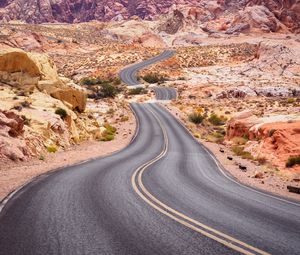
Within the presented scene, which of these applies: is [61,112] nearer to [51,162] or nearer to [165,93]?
[51,162]

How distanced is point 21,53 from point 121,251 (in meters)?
30.1

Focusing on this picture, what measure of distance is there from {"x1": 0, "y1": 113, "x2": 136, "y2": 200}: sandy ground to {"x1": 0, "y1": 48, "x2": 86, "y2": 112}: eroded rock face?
6.34 metres

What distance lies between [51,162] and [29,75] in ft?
53.7

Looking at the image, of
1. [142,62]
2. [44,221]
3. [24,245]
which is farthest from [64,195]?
[142,62]

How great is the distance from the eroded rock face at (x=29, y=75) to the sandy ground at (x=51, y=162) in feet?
20.8

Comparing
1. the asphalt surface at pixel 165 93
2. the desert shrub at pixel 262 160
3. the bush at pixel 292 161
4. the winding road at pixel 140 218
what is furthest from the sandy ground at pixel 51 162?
the asphalt surface at pixel 165 93

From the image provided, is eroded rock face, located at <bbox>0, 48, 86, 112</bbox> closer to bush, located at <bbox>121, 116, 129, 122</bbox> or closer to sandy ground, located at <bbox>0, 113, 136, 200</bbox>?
sandy ground, located at <bbox>0, 113, 136, 200</bbox>

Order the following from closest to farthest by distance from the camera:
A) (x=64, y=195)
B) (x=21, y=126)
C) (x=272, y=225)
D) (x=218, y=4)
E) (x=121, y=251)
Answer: (x=121, y=251)
(x=272, y=225)
(x=64, y=195)
(x=21, y=126)
(x=218, y=4)

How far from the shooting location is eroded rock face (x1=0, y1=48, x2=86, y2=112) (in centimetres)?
3266

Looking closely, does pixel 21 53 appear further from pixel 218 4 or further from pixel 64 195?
pixel 218 4

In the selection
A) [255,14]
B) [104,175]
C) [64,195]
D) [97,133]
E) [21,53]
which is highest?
[255,14]

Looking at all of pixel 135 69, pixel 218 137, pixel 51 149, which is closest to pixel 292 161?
pixel 51 149

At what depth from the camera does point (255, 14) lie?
138 metres

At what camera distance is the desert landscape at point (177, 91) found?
21953 mm
